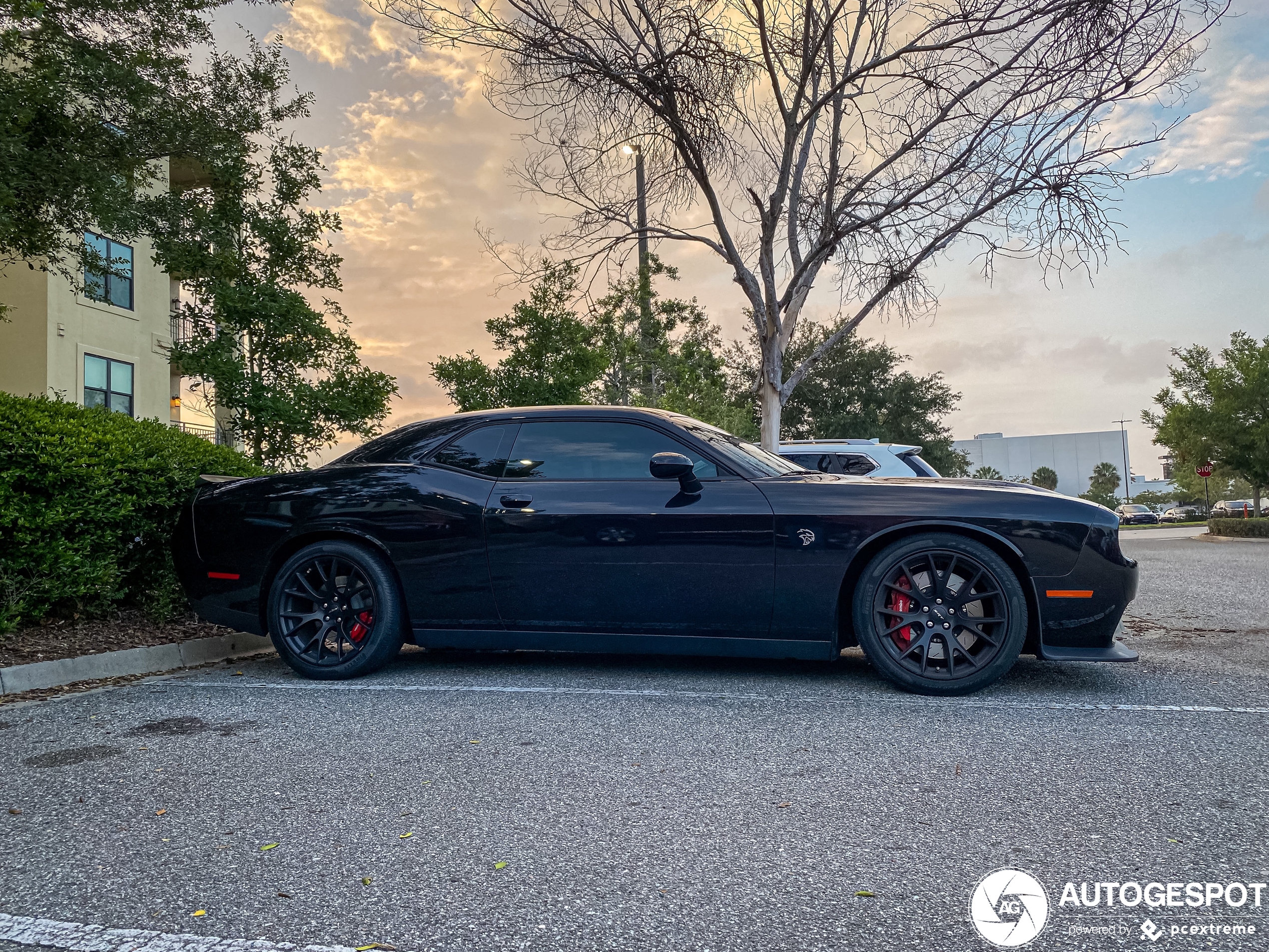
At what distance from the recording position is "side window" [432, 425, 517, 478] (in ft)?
16.4

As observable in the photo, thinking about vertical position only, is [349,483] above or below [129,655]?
above

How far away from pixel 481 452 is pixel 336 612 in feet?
4.08

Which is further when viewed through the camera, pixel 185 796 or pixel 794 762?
pixel 794 762

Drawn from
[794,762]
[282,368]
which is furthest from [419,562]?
[282,368]

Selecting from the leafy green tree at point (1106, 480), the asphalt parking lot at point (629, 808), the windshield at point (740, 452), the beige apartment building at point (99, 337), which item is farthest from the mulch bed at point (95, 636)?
the leafy green tree at point (1106, 480)

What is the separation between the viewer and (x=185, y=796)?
2.97 m

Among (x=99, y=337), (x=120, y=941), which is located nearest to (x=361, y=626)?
(x=120, y=941)

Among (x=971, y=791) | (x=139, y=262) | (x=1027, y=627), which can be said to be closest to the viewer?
(x=971, y=791)

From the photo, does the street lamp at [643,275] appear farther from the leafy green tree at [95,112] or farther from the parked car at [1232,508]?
the parked car at [1232,508]

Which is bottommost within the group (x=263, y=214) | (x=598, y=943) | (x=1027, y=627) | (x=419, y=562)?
(x=598, y=943)

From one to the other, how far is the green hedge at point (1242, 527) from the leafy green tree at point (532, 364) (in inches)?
750

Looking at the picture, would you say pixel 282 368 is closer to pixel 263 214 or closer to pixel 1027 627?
pixel 263 214

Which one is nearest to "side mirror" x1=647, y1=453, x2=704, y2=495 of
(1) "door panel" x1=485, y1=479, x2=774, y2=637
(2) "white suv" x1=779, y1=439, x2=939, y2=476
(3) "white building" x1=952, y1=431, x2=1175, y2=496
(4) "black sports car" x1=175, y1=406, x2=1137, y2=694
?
(4) "black sports car" x1=175, y1=406, x2=1137, y2=694

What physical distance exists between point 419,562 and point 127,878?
262 centimetres
